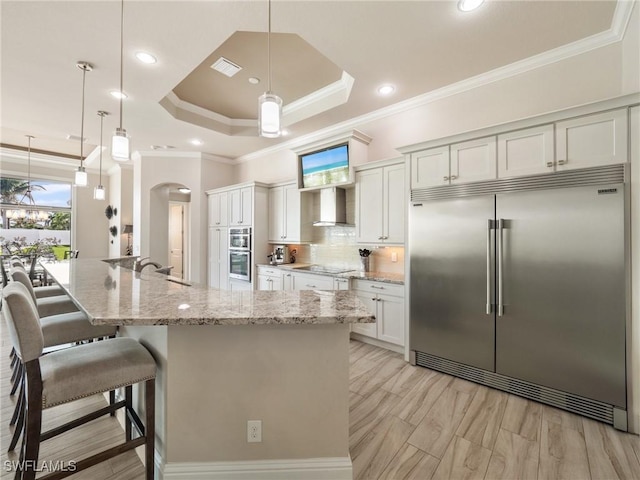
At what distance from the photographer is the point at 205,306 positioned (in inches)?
56.5

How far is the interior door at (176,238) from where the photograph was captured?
816cm

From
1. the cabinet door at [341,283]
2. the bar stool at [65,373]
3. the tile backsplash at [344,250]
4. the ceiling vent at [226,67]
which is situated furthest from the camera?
the tile backsplash at [344,250]

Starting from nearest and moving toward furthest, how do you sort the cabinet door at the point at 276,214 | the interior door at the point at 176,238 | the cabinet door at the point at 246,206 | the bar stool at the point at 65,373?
the bar stool at the point at 65,373, the cabinet door at the point at 276,214, the cabinet door at the point at 246,206, the interior door at the point at 176,238

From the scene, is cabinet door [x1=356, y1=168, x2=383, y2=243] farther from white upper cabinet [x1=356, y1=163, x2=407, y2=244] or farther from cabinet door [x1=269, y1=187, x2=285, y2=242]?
cabinet door [x1=269, y1=187, x2=285, y2=242]

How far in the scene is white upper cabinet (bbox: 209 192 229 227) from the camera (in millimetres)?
5676

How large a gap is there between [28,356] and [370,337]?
10.6 feet

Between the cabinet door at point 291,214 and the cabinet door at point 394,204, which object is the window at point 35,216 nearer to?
the cabinet door at point 291,214

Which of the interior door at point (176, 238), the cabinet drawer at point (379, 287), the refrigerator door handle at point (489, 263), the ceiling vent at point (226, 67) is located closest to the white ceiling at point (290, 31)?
the ceiling vent at point (226, 67)

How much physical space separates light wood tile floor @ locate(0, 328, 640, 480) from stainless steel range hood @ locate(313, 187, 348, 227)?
230 cm

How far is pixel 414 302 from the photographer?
10.2ft

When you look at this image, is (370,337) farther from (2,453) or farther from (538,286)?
(2,453)

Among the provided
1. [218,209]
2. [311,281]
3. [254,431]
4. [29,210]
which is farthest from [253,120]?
[29,210]

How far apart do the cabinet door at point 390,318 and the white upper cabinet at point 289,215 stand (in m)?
1.83

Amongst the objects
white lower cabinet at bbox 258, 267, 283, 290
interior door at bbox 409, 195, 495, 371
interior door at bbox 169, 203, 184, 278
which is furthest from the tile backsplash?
interior door at bbox 169, 203, 184, 278
